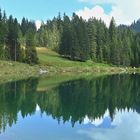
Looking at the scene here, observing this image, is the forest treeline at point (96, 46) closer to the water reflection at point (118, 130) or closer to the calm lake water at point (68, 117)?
the calm lake water at point (68, 117)

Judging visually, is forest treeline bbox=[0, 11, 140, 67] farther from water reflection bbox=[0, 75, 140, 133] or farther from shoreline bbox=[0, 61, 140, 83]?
water reflection bbox=[0, 75, 140, 133]

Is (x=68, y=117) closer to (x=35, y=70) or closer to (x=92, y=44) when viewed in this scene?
(x=35, y=70)

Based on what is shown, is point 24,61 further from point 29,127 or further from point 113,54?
point 29,127

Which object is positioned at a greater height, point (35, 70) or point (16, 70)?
point (35, 70)

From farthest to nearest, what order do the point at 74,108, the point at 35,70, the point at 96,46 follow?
the point at 96,46 → the point at 35,70 → the point at 74,108

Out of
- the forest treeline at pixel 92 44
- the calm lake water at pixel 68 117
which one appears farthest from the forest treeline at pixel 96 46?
the calm lake water at pixel 68 117

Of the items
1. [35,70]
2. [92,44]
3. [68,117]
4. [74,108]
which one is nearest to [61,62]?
[35,70]

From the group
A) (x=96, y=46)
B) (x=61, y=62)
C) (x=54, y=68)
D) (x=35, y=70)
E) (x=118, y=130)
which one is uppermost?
(x=96, y=46)

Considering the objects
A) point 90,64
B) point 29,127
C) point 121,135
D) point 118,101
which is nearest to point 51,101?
point 118,101

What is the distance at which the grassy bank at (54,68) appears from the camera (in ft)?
399

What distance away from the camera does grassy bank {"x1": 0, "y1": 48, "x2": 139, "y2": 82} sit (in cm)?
12162

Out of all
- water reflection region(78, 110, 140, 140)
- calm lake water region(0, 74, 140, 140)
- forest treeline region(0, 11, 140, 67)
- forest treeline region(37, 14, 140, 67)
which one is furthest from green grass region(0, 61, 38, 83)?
water reflection region(78, 110, 140, 140)

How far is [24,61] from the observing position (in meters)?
143

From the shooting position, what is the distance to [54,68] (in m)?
144
